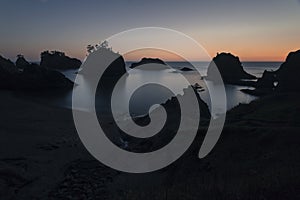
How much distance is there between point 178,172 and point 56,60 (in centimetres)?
17900

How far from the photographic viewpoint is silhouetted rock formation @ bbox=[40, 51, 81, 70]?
172 m

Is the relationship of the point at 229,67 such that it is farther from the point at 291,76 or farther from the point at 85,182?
the point at 85,182

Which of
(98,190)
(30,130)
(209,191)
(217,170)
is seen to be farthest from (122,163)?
(30,130)

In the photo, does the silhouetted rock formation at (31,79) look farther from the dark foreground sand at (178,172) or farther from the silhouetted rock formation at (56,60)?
the silhouetted rock formation at (56,60)

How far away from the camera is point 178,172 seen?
44.3ft

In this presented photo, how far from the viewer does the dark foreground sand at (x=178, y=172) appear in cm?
955

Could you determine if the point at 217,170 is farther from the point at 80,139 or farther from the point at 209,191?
the point at 80,139

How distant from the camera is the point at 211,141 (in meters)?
→ 15.4

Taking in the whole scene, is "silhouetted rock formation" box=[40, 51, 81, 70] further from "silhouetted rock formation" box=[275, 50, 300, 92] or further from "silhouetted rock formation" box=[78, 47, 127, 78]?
"silhouetted rock formation" box=[275, 50, 300, 92]

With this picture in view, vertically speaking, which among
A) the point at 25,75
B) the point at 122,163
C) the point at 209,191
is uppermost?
the point at 25,75

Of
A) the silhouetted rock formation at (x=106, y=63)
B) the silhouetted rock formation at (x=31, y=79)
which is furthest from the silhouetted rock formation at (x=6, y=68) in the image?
the silhouetted rock formation at (x=106, y=63)

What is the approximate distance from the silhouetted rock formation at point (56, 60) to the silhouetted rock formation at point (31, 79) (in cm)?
10542

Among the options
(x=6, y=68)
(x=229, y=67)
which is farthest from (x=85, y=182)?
(x=229, y=67)

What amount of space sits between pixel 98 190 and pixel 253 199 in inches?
293
